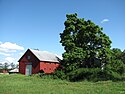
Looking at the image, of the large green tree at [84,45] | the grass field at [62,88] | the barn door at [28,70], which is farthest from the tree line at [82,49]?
the barn door at [28,70]

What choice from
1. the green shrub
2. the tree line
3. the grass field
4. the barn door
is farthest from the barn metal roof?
the grass field

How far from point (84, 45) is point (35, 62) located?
1665 centimetres

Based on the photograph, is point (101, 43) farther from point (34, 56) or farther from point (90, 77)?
point (34, 56)

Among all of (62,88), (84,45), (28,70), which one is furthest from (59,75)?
(28,70)

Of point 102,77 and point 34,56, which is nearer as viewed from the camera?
point 102,77

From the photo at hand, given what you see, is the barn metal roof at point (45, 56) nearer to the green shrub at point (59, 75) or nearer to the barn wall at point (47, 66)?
the barn wall at point (47, 66)

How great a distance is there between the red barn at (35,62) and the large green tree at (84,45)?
13.3 m

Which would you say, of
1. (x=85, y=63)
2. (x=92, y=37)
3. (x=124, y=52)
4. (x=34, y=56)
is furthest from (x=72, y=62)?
(x=124, y=52)

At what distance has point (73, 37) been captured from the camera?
43.1 m

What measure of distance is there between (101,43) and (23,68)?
2308 cm

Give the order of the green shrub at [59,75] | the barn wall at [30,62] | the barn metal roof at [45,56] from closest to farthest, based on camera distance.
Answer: the green shrub at [59,75]
the barn wall at [30,62]
the barn metal roof at [45,56]

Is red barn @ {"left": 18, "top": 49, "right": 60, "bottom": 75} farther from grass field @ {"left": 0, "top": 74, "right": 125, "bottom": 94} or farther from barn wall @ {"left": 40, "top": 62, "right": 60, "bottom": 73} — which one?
grass field @ {"left": 0, "top": 74, "right": 125, "bottom": 94}

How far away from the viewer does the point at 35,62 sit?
180 ft

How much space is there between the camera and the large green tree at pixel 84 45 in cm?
4034
